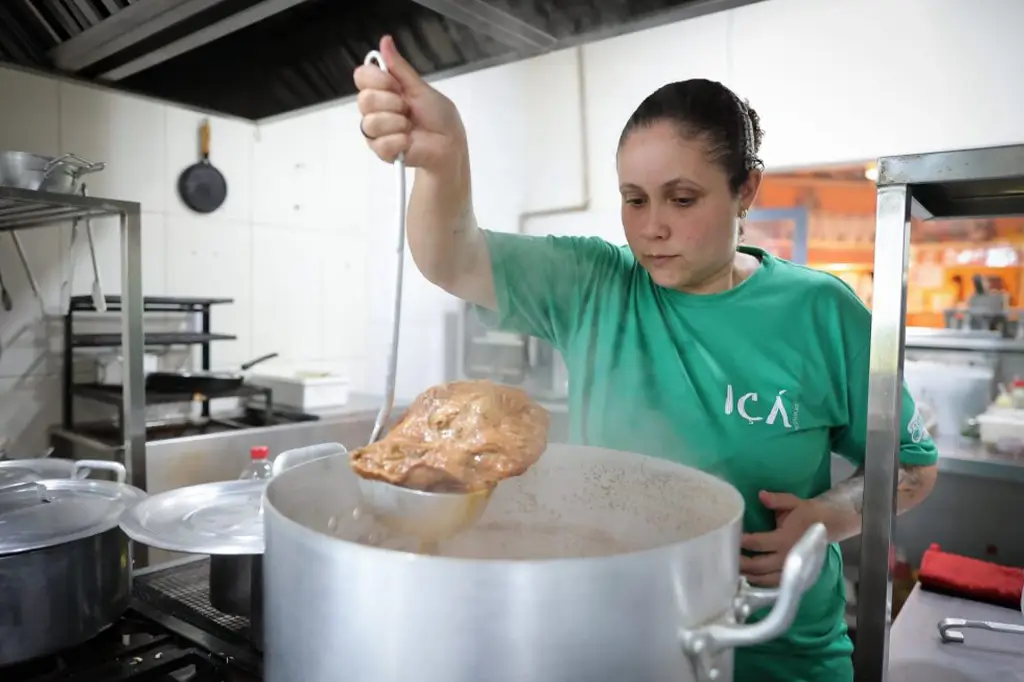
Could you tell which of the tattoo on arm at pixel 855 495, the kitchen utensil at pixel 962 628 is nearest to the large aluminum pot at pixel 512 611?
the tattoo on arm at pixel 855 495

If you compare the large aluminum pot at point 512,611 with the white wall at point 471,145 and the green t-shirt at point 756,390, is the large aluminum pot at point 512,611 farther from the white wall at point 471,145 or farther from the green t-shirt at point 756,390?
the white wall at point 471,145

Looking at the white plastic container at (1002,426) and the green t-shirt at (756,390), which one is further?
the white plastic container at (1002,426)

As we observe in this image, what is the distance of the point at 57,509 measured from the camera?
0.83m

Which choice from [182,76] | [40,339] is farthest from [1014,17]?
[40,339]

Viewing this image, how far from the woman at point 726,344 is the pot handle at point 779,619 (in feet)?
1.38

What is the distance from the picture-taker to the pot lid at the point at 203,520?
705 mm

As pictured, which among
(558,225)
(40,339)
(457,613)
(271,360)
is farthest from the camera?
(271,360)

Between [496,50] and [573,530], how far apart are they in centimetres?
71

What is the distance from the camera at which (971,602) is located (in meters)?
1.40

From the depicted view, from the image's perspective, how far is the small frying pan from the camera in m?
2.11

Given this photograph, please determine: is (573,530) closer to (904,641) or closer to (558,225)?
(904,641)

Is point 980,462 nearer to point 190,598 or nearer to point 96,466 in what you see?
point 190,598

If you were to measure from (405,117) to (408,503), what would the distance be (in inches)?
15.0

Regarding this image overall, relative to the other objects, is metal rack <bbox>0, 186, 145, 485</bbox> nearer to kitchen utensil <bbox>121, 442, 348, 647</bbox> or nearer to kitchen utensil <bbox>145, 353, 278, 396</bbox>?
kitchen utensil <bbox>121, 442, 348, 647</bbox>
